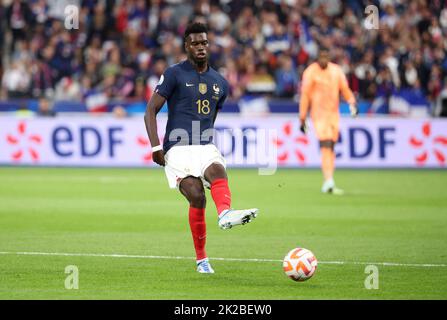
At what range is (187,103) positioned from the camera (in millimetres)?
10555

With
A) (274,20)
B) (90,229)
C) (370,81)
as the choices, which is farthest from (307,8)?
(90,229)

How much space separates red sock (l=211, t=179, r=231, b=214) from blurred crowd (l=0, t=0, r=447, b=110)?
17.7m

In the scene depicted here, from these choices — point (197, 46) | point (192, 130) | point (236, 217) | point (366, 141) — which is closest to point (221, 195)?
point (236, 217)

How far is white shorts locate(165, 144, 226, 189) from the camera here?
1038 centimetres

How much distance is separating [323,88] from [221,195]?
392 inches

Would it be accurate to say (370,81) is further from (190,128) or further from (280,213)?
(190,128)

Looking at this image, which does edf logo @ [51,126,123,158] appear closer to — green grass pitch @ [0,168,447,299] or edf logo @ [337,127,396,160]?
green grass pitch @ [0,168,447,299]

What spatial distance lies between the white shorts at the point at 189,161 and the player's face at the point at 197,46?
2.86 feet

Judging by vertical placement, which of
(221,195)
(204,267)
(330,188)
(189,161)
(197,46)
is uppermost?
(197,46)

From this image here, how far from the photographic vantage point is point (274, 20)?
98.0 feet

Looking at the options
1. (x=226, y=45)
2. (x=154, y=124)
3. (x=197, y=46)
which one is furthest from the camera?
(x=226, y=45)

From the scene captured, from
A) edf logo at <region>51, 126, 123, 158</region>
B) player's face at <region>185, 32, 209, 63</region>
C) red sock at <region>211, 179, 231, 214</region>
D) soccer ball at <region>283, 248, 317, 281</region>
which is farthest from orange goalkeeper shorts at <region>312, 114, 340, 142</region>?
soccer ball at <region>283, 248, 317, 281</region>

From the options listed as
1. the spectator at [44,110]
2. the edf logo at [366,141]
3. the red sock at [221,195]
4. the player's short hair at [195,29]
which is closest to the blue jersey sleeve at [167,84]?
the player's short hair at [195,29]

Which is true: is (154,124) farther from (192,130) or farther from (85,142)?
(85,142)
